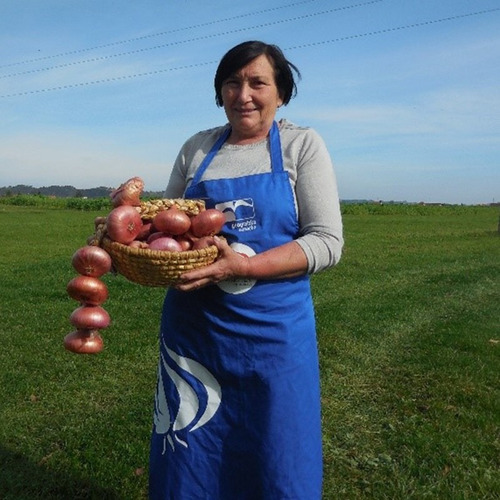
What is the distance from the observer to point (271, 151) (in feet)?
7.39

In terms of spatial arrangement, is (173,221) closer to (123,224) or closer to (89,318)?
(123,224)

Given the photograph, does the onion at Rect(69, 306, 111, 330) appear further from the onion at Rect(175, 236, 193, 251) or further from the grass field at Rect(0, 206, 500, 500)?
the grass field at Rect(0, 206, 500, 500)

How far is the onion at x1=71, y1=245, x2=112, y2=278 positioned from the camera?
210 centimetres

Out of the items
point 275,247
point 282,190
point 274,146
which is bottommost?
point 275,247

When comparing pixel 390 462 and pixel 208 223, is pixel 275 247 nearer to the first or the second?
pixel 208 223

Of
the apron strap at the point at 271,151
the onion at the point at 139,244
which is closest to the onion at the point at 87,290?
the onion at the point at 139,244

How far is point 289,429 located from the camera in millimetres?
2268

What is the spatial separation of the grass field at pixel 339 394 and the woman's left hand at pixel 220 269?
710mm

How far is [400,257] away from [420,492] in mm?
11382

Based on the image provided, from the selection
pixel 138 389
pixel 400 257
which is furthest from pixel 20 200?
pixel 138 389

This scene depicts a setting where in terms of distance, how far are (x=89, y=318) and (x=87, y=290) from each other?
3.9 inches

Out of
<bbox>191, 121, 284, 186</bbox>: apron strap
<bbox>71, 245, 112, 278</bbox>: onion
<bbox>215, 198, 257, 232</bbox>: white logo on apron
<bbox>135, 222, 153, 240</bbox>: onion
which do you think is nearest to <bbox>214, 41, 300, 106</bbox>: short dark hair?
<bbox>191, 121, 284, 186</bbox>: apron strap

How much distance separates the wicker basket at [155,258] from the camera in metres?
1.94

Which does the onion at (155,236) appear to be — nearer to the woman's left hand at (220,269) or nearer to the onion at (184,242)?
the onion at (184,242)
